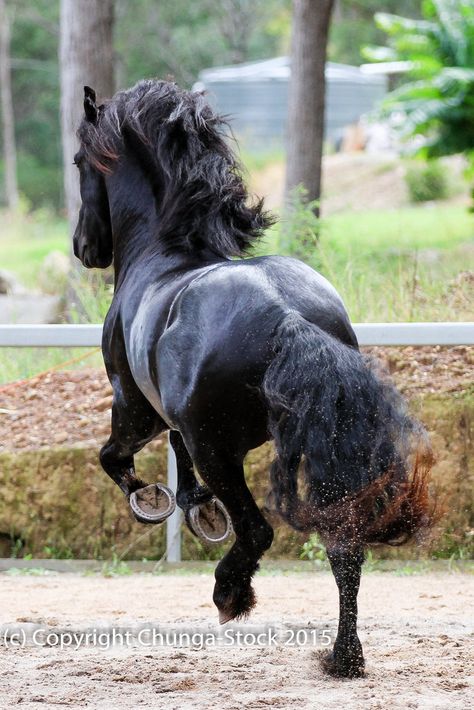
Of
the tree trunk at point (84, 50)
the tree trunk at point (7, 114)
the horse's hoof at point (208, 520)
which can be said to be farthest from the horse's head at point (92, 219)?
the tree trunk at point (7, 114)

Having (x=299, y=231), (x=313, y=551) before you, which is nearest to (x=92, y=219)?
(x=313, y=551)

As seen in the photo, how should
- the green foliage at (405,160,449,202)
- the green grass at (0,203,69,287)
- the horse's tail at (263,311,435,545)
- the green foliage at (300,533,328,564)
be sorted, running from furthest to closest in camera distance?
the green foliage at (405,160,449,202) < the green grass at (0,203,69,287) < the green foliage at (300,533,328,564) < the horse's tail at (263,311,435,545)

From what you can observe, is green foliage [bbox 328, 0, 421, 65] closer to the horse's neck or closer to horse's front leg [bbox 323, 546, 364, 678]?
the horse's neck

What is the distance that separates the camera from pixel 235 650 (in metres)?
4.93

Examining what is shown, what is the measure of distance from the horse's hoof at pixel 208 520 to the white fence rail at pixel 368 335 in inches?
70.4

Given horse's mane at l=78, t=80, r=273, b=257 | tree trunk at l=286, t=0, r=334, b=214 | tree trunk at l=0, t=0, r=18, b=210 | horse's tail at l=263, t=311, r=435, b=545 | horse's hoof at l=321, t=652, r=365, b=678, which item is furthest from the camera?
tree trunk at l=0, t=0, r=18, b=210

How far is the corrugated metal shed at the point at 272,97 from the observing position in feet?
128

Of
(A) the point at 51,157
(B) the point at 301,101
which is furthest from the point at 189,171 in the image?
(A) the point at 51,157

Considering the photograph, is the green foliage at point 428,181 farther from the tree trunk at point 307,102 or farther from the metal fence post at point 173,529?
the metal fence post at point 173,529

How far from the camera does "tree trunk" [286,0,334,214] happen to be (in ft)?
39.0

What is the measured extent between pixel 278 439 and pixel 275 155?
3088 cm

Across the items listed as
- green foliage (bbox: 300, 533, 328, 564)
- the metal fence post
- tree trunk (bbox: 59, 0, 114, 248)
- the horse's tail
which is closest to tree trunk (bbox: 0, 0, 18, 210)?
tree trunk (bbox: 59, 0, 114, 248)

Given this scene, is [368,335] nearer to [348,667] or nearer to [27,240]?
[348,667]

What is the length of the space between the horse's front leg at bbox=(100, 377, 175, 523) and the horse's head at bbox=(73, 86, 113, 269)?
790 millimetres
